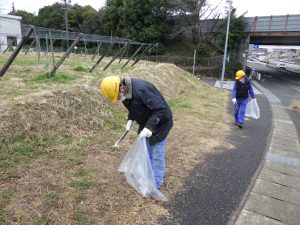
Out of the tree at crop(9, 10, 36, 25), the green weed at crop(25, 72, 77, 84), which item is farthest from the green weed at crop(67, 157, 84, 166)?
the tree at crop(9, 10, 36, 25)

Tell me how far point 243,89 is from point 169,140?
284cm

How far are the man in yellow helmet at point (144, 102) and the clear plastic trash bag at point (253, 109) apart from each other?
16.3ft

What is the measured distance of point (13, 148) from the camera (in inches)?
168

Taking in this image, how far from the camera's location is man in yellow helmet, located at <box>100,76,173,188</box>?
3.34 metres

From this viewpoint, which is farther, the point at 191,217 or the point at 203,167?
the point at 203,167

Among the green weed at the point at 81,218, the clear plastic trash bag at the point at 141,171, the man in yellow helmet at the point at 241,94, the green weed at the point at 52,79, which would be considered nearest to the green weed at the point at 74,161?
the clear plastic trash bag at the point at 141,171

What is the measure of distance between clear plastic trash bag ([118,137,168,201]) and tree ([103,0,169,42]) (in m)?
32.8

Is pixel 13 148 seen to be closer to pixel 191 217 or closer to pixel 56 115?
pixel 56 115

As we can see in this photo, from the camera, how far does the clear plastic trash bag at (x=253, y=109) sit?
791 centimetres

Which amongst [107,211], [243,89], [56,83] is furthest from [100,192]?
[243,89]

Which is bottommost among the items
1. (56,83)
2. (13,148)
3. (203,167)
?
(203,167)

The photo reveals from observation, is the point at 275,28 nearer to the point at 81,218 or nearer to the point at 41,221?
the point at 81,218

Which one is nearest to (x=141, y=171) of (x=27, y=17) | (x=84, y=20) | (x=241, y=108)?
(x=241, y=108)

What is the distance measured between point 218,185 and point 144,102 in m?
1.82
